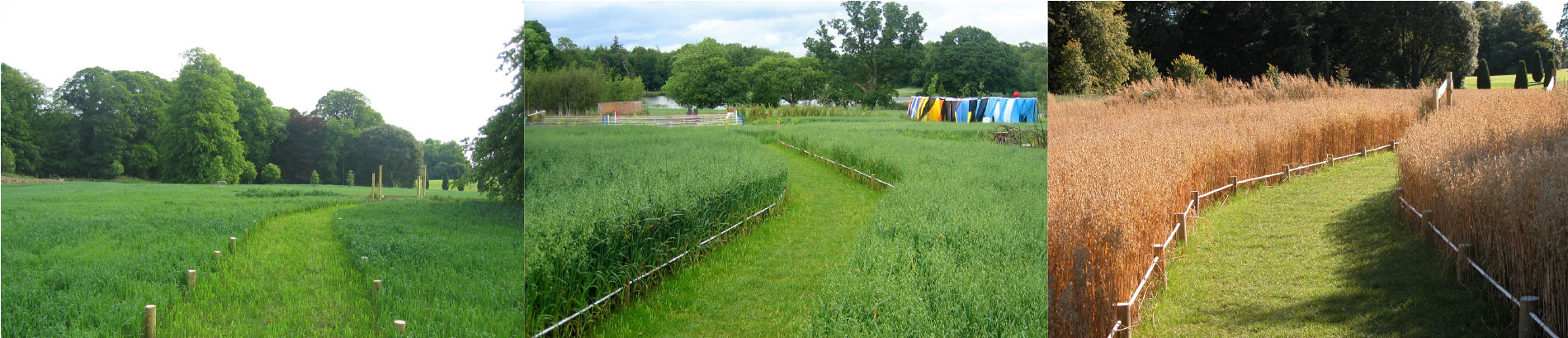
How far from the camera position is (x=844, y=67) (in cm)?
602

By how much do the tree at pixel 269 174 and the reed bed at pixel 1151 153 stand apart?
629 centimetres

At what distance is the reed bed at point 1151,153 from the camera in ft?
16.6

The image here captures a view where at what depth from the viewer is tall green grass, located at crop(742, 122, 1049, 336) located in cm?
455

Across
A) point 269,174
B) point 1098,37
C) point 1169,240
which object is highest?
point 1098,37

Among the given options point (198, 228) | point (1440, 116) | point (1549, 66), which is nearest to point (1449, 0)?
point (1549, 66)

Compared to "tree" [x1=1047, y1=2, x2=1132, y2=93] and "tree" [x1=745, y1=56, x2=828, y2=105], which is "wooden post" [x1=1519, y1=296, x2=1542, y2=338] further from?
"tree" [x1=1047, y1=2, x2=1132, y2=93]

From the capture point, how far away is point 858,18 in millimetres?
5906

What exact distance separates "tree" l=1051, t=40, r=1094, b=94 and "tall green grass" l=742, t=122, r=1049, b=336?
41.5ft

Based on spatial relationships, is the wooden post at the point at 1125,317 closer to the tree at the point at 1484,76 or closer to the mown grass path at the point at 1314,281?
the mown grass path at the point at 1314,281

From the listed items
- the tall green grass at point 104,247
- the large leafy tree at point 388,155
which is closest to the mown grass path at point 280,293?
the tall green grass at point 104,247

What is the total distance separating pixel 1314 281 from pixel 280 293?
27.4ft

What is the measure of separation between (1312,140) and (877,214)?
9581 millimetres

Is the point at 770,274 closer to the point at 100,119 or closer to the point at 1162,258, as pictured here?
the point at 1162,258

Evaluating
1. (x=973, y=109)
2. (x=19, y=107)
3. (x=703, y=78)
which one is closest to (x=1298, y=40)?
(x=973, y=109)
